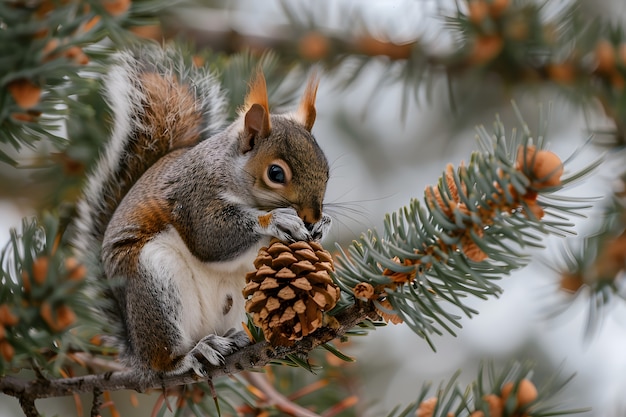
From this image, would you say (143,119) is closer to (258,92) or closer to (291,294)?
(258,92)

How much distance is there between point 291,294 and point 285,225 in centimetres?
27

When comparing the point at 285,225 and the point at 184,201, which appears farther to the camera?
the point at 184,201

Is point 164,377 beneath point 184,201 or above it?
beneath

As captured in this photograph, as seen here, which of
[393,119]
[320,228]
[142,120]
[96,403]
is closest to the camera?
[96,403]

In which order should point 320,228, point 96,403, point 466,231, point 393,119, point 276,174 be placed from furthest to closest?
point 393,119 → point 276,174 → point 320,228 → point 96,403 → point 466,231

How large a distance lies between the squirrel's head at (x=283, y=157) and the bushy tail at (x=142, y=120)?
0.43ft

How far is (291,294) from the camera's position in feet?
2.48

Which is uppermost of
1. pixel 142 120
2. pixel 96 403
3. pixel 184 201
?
pixel 142 120

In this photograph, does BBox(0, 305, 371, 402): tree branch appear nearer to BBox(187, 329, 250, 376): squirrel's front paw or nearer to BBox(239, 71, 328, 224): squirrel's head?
BBox(187, 329, 250, 376): squirrel's front paw

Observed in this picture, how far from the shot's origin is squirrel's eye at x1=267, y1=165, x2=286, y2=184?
1.17 meters

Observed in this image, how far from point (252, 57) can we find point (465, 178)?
27.6 inches

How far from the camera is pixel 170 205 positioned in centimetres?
122


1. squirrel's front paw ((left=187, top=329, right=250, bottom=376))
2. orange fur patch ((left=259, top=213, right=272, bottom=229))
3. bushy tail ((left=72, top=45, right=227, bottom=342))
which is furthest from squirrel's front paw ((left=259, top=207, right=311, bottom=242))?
bushy tail ((left=72, top=45, right=227, bottom=342))

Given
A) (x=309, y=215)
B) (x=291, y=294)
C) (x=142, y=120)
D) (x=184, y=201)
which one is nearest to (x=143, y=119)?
(x=142, y=120)
